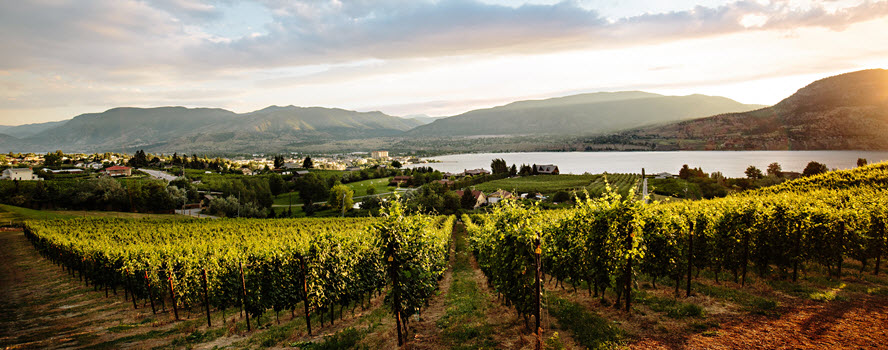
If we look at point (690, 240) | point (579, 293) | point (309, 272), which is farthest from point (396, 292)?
point (690, 240)

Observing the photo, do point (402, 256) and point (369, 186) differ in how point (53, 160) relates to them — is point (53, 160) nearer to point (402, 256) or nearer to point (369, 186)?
point (369, 186)

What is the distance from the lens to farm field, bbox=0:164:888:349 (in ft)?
27.2

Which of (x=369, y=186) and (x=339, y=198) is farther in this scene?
(x=369, y=186)

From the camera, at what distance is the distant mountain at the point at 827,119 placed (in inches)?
→ 5664

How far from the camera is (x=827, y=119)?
521 ft

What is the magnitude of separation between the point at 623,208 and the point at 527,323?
162 inches

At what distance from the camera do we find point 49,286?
20.7 meters

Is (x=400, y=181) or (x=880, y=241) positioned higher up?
(x=880, y=241)

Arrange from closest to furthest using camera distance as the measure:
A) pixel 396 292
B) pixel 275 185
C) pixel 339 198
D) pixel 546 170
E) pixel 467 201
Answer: pixel 396 292 < pixel 467 201 < pixel 339 198 < pixel 275 185 < pixel 546 170

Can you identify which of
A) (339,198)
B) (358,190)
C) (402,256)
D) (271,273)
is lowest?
(358,190)

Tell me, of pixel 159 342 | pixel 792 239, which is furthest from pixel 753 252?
pixel 159 342

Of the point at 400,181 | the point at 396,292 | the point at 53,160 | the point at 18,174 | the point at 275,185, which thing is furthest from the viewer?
the point at 53,160

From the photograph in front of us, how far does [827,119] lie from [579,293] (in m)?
228

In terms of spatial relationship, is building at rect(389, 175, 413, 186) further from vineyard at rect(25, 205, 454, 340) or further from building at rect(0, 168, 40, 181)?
vineyard at rect(25, 205, 454, 340)
